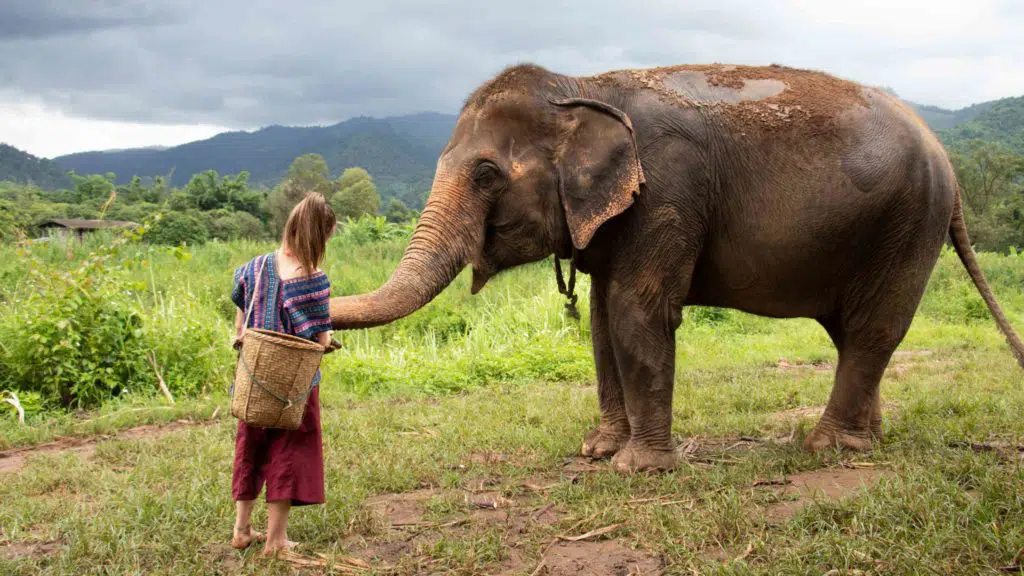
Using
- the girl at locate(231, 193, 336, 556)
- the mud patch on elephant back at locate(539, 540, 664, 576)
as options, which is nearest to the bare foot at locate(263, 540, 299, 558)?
the girl at locate(231, 193, 336, 556)

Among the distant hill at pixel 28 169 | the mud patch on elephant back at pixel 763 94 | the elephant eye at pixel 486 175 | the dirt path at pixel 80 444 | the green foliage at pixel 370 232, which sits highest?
the distant hill at pixel 28 169

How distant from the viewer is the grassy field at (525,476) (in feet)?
13.0

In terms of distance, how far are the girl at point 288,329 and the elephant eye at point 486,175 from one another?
122cm

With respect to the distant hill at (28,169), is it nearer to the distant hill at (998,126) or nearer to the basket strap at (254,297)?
the distant hill at (998,126)

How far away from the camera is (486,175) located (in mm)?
4988

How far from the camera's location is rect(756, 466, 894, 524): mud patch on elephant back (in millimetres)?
4422

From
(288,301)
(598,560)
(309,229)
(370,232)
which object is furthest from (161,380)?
(370,232)

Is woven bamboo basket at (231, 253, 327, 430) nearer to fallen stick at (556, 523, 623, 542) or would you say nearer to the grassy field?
the grassy field

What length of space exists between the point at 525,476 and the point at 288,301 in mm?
2144

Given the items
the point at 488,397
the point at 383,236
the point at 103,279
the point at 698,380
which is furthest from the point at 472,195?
the point at 383,236

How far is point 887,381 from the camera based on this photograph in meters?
8.52

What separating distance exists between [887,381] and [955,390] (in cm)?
93

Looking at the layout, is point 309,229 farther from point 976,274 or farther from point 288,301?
point 976,274

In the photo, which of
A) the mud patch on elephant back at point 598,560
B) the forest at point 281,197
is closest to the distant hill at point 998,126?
the forest at point 281,197
